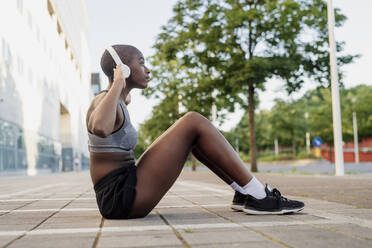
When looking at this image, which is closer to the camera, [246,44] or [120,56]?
[120,56]

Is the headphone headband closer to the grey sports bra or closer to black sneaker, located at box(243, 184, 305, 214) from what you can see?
the grey sports bra

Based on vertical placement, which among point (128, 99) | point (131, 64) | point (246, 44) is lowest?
point (128, 99)

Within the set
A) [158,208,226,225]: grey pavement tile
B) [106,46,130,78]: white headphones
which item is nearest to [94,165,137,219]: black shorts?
[158,208,226,225]: grey pavement tile

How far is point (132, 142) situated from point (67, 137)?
48279 millimetres

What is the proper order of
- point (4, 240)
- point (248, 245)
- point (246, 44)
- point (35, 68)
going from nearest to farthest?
point (248, 245), point (4, 240), point (246, 44), point (35, 68)

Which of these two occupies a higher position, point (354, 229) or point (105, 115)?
point (105, 115)

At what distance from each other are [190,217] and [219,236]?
108 centimetres

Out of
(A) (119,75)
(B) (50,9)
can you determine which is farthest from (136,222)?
(B) (50,9)

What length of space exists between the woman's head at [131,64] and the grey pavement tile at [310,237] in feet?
5.05

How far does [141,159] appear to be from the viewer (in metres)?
3.62

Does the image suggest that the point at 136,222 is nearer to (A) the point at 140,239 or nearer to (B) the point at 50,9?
(A) the point at 140,239

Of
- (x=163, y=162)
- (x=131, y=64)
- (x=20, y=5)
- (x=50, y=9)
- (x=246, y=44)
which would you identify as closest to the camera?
(x=163, y=162)

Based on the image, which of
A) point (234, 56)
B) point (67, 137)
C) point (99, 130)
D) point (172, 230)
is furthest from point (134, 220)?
point (67, 137)

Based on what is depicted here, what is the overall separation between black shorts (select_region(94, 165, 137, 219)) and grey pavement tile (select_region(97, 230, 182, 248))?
46 centimetres
